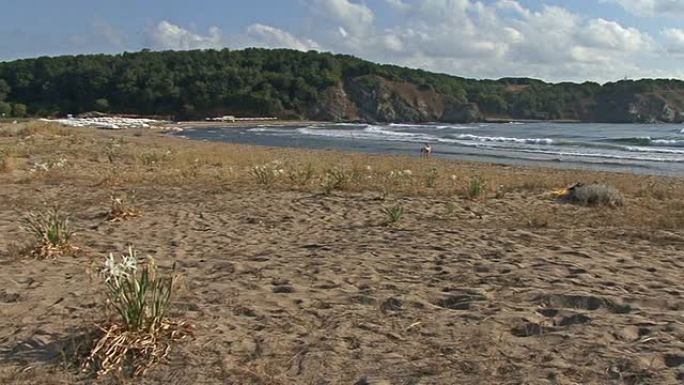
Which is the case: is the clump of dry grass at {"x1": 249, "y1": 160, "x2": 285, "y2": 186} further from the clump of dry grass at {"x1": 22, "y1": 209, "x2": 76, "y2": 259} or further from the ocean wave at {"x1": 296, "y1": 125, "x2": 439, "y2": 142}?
the ocean wave at {"x1": 296, "y1": 125, "x2": 439, "y2": 142}

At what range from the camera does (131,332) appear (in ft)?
12.8

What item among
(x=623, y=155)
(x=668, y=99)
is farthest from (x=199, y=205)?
(x=668, y=99)

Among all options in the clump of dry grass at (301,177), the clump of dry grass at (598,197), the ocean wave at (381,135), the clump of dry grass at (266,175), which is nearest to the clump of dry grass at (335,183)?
the clump of dry grass at (301,177)

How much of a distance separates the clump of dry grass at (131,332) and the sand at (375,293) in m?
0.10

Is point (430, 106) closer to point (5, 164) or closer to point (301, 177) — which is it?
point (301, 177)

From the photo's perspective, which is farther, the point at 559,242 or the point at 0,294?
the point at 559,242

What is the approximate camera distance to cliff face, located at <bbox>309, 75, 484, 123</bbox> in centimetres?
13288

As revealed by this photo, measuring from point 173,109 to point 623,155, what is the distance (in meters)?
103

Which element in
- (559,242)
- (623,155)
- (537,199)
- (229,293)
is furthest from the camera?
(623,155)

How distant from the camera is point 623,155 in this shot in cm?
3397

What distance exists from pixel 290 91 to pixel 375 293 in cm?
13112

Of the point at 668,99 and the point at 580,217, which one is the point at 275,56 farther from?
the point at 580,217

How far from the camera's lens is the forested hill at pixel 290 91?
406 feet

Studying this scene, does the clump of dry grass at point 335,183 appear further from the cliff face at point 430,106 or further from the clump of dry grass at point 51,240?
the cliff face at point 430,106
